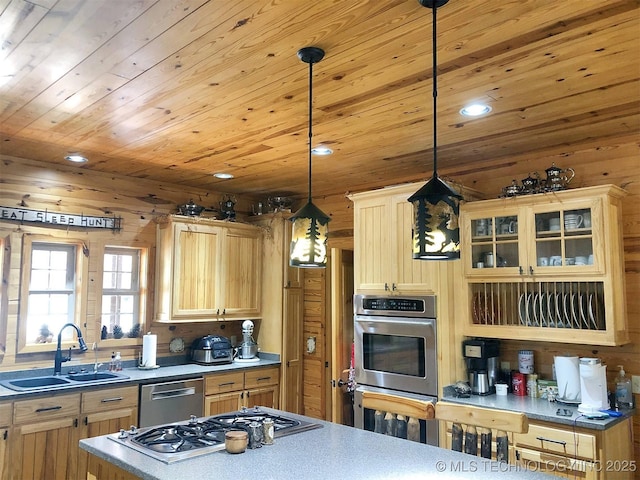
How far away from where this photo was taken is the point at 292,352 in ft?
16.9

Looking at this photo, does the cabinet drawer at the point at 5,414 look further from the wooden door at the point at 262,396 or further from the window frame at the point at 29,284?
the wooden door at the point at 262,396

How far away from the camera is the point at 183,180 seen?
484 centimetres

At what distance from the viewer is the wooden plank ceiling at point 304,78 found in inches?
77.3

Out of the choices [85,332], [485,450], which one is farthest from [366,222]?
[85,332]

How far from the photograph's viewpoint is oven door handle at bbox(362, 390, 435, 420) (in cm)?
245

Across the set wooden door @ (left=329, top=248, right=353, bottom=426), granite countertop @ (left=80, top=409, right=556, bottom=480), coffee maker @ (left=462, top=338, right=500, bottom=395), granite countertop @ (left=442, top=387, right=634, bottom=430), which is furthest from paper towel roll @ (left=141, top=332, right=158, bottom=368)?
coffee maker @ (left=462, top=338, right=500, bottom=395)

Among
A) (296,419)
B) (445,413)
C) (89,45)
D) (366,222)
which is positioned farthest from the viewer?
(366,222)

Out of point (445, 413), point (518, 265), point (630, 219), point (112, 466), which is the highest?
point (630, 219)

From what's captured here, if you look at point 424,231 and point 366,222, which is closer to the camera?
point 424,231

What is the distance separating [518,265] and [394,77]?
1.71 meters

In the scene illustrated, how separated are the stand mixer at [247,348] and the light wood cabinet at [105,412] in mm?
1254

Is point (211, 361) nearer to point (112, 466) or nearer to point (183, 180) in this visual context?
point (183, 180)

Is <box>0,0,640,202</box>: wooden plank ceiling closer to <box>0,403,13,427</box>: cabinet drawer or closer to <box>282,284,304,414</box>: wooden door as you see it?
<box>282,284,304,414</box>: wooden door

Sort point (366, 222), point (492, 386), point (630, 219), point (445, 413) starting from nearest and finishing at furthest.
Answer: point (445, 413)
point (630, 219)
point (492, 386)
point (366, 222)
